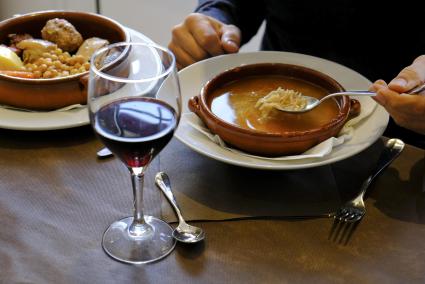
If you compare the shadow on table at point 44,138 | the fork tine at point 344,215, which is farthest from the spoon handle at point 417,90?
the shadow on table at point 44,138

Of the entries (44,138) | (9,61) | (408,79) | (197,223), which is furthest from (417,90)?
(9,61)

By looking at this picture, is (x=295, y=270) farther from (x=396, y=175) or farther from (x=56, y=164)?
(x=56, y=164)

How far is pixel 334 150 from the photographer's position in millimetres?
969

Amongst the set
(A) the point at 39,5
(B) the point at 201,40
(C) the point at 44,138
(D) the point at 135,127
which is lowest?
(A) the point at 39,5

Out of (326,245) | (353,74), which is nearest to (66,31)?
(353,74)

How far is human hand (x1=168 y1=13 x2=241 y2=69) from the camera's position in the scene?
4.27ft

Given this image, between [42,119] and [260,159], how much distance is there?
1.51ft

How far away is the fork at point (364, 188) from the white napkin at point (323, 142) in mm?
75

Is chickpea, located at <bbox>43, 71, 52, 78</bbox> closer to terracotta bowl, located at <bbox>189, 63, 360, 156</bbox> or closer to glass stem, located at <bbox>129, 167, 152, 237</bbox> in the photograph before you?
terracotta bowl, located at <bbox>189, 63, 360, 156</bbox>

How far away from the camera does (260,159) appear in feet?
3.10

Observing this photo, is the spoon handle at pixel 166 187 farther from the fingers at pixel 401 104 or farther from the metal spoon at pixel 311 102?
the fingers at pixel 401 104

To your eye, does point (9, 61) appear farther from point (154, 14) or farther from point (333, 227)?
point (154, 14)

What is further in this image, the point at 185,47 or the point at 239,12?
the point at 239,12

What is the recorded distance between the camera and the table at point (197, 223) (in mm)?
804
